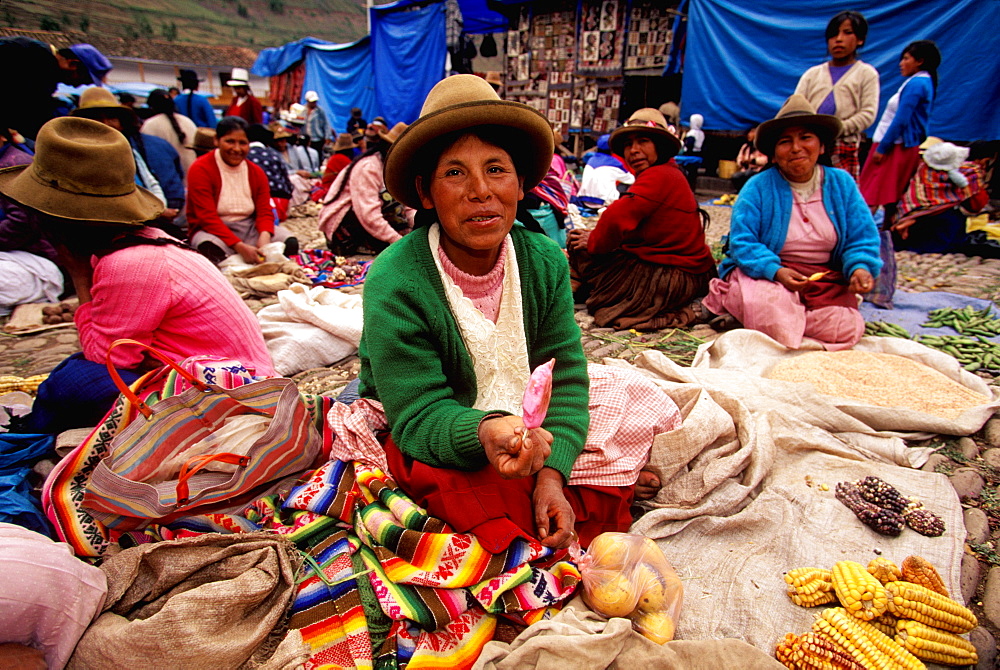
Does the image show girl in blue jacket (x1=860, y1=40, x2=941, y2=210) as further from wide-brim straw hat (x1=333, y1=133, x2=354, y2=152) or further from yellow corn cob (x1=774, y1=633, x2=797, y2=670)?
wide-brim straw hat (x1=333, y1=133, x2=354, y2=152)

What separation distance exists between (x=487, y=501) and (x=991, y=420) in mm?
2759

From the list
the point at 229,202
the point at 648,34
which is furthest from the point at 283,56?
the point at 229,202

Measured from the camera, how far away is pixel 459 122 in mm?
1734

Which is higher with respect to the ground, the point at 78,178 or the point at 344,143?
the point at 78,178

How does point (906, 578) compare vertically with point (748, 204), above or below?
below

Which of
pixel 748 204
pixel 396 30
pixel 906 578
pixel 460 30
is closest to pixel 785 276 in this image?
pixel 748 204

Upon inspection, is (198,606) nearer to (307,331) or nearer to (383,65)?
(307,331)

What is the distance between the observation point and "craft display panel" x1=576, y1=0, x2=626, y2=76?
11.6 m

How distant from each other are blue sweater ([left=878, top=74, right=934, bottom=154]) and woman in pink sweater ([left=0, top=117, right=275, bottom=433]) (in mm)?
7082

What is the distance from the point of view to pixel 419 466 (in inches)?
73.1

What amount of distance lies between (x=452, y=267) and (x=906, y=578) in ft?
5.97

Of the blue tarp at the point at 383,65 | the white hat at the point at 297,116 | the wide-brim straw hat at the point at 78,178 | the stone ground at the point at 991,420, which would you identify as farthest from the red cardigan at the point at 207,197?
the white hat at the point at 297,116

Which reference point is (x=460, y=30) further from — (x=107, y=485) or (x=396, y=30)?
(x=107, y=485)

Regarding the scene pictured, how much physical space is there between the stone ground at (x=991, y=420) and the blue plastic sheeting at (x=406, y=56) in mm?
9279
